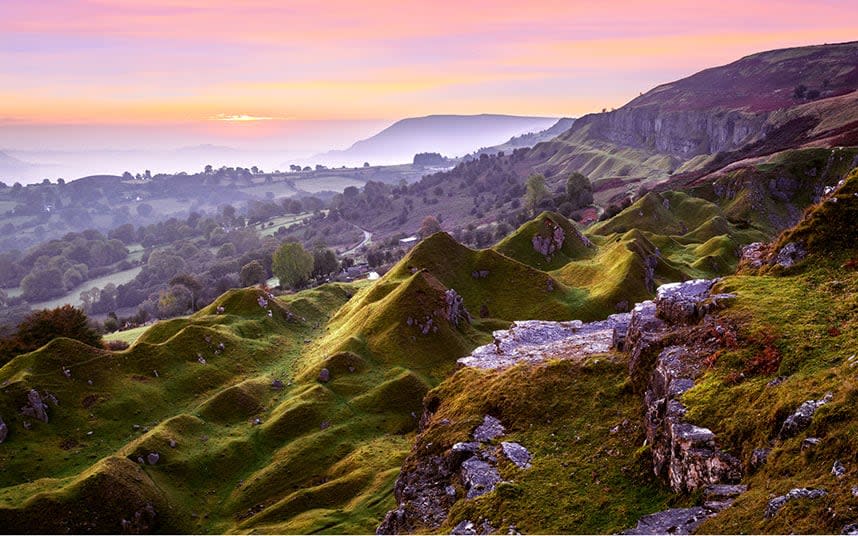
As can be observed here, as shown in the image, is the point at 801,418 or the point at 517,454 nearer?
the point at 801,418

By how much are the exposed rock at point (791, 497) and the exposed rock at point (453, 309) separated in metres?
73.5

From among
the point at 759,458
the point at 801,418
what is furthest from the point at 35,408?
the point at 801,418

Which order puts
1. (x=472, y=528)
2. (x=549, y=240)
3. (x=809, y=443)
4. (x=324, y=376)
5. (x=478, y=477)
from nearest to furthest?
(x=809, y=443) → (x=472, y=528) → (x=478, y=477) → (x=324, y=376) → (x=549, y=240)

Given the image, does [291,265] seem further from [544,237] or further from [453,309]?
[453,309]

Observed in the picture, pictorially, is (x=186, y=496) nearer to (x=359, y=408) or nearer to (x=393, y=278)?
(x=359, y=408)

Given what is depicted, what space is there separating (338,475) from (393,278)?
51221 millimetres

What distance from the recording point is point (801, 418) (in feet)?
81.9

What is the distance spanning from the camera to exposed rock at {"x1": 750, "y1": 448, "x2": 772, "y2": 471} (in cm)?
2517

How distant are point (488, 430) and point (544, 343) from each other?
54.0 feet

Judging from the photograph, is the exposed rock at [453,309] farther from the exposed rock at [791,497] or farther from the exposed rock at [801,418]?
the exposed rock at [791,497]

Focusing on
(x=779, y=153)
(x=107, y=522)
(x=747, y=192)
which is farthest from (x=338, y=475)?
(x=779, y=153)

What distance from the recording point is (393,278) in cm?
11288

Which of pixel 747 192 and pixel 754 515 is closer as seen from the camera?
pixel 754 515

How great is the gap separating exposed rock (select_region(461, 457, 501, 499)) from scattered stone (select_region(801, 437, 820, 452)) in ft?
52.7
